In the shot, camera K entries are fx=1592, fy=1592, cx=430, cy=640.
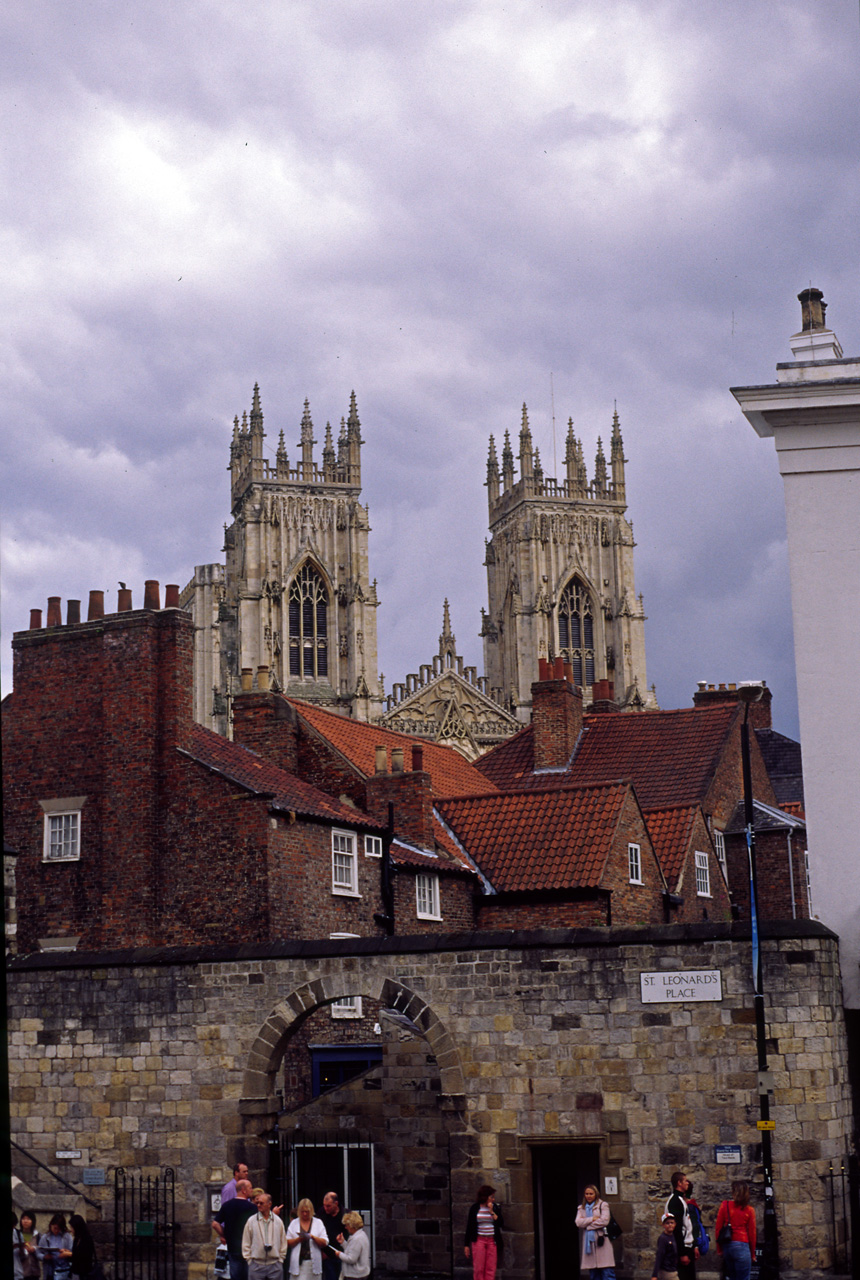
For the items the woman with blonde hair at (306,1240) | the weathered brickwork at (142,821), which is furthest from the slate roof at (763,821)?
the woman with blonde hair at (306,1240)

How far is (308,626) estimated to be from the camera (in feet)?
329

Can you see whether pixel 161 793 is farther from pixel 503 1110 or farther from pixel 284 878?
pixel 503 1110

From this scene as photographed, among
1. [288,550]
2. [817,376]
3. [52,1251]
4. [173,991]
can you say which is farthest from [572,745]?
[288,550]

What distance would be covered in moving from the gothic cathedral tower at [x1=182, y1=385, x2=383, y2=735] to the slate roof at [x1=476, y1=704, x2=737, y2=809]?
186 feet

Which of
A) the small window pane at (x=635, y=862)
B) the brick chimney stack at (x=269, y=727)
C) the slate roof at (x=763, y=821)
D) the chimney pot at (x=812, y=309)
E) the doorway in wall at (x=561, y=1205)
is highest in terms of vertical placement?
the chimney pot at (x=812, y=309)

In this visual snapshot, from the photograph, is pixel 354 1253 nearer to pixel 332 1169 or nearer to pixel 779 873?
pixel 332 1169

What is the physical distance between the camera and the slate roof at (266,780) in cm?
2534

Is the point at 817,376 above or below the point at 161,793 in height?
above

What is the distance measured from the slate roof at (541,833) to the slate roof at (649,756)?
5.25 meters

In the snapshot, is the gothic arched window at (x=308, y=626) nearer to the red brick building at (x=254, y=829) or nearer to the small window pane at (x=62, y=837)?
the red brick building at (x=254, y=829)

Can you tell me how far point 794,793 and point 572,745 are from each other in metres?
12.2

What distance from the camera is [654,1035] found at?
1709cm

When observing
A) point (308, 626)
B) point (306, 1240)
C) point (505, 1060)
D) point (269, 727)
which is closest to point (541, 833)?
point (269, 727)

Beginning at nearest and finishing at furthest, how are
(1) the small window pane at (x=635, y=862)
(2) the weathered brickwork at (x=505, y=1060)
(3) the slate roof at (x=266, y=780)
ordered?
(2) the weathered brickwork at (x=505, y=1060)
(3) the slate roof at (x=266, y=780)
(1) the small window pane at (x=635, y=862)
